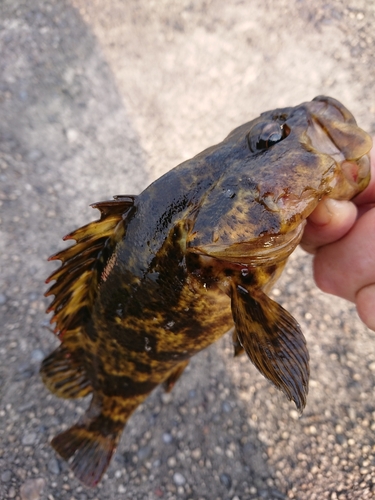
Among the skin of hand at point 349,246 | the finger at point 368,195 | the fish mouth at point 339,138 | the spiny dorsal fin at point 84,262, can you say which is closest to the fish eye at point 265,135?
the fish mouth at point 339,138

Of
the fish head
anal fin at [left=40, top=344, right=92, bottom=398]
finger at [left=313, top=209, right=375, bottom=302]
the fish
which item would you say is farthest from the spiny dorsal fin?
finger at [left=313, top=209, right=375, bottom=302]

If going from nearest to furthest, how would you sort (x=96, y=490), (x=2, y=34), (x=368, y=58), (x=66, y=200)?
(x=96, y=490) → (x=66, y=200) → (x=368, y=58) → (x=2, y=34)

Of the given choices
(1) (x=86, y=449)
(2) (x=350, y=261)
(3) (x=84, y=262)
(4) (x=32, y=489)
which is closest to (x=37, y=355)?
(4) (x=32, y=489)

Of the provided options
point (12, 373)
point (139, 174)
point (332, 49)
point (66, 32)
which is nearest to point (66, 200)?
point (139, 174)

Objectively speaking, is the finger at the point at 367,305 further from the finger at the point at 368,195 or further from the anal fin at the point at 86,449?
the anal fin at the point at 86,449

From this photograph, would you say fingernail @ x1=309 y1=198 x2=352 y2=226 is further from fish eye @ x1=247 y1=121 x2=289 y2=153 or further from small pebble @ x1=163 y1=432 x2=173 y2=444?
small pebble @ x1=163 y1=432 x2=173 y2=444

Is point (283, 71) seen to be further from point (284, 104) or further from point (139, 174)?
point (139, 174)
